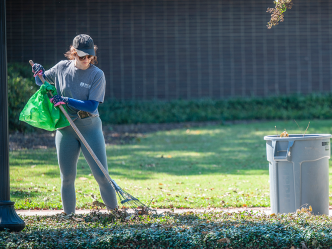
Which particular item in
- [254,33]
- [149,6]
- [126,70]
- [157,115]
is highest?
[149,6]

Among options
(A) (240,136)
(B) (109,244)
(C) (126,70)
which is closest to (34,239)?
(B) (109,244)

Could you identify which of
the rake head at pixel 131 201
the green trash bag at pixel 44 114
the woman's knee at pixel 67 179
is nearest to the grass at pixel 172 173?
the rake head at pixel 131 201

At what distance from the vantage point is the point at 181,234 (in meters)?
3.85

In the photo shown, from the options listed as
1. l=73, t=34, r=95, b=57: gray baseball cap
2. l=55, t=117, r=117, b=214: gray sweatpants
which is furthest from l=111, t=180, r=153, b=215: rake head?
l=73, t=34, r=95, b=57: gray baseball cap

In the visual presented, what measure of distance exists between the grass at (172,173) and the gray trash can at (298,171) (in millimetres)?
1158

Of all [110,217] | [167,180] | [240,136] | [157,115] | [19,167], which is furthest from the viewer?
[157,115]

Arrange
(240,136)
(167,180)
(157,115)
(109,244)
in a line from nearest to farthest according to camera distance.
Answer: (109,244), (167,180), (240,136), (157,115)

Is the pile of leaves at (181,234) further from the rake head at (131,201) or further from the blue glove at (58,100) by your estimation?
the blue glove at (58,100)

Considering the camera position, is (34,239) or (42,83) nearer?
(34,239)

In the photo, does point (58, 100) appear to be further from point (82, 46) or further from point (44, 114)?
point (82, 46)

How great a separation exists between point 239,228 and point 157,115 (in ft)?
40.3

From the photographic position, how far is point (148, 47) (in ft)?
55.5

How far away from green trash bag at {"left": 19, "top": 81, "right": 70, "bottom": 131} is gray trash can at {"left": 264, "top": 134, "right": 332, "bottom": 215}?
2351 mm

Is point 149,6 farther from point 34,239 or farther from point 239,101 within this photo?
point 34,239
